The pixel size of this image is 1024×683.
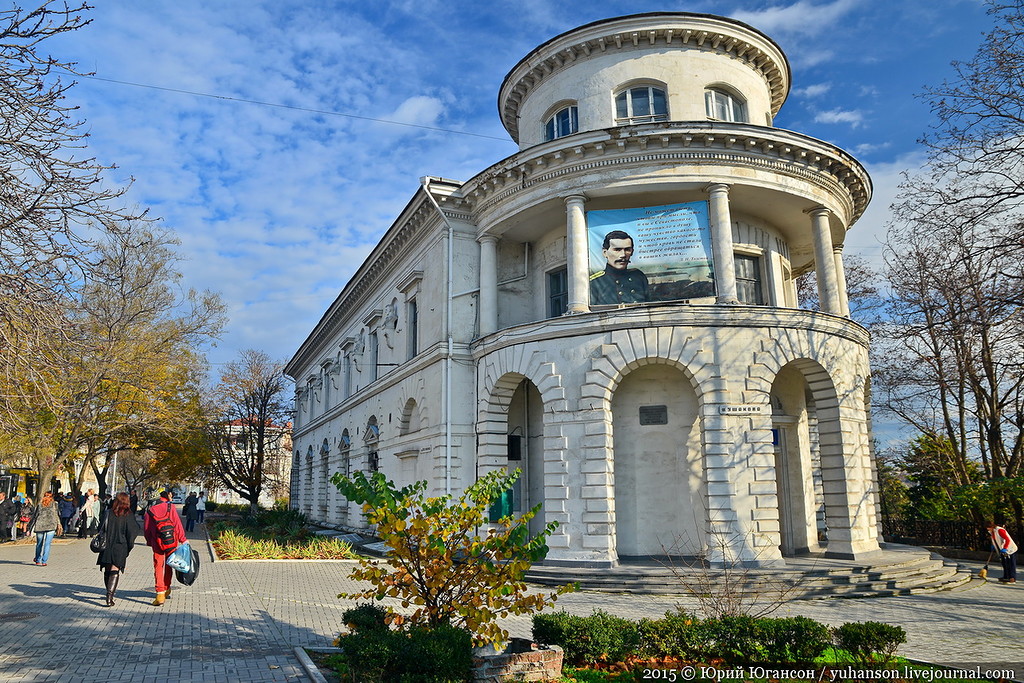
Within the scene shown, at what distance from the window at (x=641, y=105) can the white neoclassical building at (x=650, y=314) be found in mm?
48

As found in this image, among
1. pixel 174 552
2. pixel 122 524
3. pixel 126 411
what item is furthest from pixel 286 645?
pixel 126 411

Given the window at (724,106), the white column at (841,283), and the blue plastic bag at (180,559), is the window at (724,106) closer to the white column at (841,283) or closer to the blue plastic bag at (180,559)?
the white column at (841,283)

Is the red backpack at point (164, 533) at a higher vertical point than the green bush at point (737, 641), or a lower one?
higher

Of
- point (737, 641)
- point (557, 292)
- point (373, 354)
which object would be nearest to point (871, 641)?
point (737, 641)

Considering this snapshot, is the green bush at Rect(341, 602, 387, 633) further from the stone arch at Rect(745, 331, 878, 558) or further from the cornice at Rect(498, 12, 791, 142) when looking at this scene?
the cornice at Rect(498, 12, 791, 142)

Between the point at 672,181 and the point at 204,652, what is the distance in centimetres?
1500

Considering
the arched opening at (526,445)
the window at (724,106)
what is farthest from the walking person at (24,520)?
the window at (724,106)

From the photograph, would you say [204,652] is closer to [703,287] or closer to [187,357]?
[703,287]

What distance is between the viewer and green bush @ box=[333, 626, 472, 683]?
22.4ft

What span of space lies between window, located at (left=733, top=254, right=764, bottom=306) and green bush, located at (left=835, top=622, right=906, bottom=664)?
13.0 meters

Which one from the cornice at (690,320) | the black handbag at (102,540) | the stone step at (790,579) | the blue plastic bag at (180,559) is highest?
the cornice at (690,320)

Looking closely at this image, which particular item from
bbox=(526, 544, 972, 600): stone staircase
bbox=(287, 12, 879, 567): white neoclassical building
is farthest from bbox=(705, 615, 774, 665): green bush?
bbox=(526, 544, 972, 600): stone staircase

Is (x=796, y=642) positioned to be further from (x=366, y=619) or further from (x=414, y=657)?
(x=366, y=619)

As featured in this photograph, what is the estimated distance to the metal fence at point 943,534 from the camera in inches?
856
